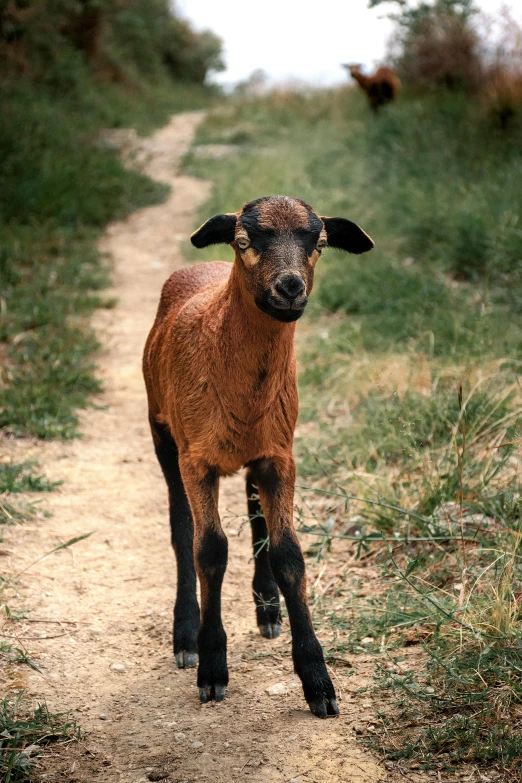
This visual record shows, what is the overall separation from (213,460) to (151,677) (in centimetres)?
105

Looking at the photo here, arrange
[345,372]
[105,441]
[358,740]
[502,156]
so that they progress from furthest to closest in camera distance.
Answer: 1. [502,156]
2. [345,372]
3. [105,441]
4. [358,740]

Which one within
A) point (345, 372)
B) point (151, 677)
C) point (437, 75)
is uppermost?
point (437, 75)

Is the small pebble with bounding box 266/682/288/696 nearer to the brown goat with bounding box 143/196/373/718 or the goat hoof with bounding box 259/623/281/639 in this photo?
the brown goat with bounding box 143/196/373/718

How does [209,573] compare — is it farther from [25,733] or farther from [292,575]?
[25,733]

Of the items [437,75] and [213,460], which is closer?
[213,460]

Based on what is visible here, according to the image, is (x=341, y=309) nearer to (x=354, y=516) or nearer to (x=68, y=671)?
(x=354, y=516)

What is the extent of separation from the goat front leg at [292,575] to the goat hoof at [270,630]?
2.19ft

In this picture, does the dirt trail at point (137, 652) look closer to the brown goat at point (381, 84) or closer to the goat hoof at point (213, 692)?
the goat hoof at point (213, 692)

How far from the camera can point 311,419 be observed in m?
6.71

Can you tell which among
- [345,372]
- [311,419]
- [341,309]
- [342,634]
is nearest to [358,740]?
[342,634]

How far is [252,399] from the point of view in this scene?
360cm

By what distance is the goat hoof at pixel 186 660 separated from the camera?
155 inches

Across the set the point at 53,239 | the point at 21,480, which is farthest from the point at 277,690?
the point at 53,239

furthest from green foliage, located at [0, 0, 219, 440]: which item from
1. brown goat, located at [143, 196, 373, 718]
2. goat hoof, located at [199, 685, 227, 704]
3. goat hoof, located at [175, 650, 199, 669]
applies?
goat hoof, located at [199, 685, 227, 704]
